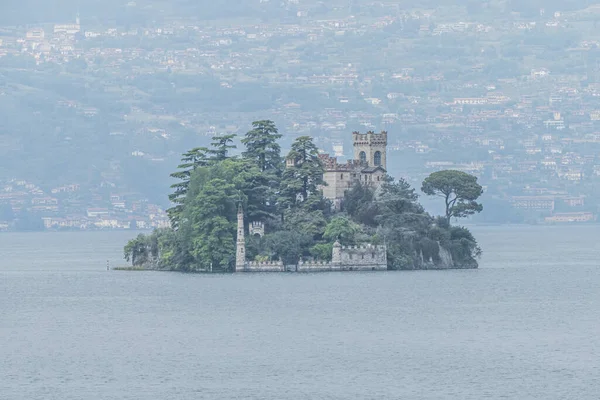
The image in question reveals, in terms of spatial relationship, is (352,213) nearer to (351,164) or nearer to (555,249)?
(351,164)

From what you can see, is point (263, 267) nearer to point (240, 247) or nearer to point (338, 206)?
point (240, 247)

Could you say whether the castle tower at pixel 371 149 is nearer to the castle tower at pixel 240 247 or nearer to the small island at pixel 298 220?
the small island at pixel 298 220

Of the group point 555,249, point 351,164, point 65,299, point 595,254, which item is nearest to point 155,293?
point 65,299

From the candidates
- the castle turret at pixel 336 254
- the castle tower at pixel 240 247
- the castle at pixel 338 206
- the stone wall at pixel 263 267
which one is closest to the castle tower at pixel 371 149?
the castle at pixel 338 206

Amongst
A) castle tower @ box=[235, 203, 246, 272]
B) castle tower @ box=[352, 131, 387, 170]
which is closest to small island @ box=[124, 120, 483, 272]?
castle tower @ box=[235, 203, 246, 272]

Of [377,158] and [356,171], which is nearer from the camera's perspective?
[356,171]

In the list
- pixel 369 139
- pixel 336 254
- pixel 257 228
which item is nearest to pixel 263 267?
pixel 257 228

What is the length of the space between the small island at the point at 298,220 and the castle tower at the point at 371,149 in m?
3.21

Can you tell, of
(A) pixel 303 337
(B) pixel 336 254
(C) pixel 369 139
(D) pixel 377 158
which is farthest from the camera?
(D) pixel 377 158

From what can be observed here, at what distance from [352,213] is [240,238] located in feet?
37.2

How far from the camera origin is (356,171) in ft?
413

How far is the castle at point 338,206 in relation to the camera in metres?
113

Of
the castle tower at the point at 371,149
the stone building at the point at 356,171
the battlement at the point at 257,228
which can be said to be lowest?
the battlement at the point at 257,228

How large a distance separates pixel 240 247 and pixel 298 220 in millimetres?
5528
